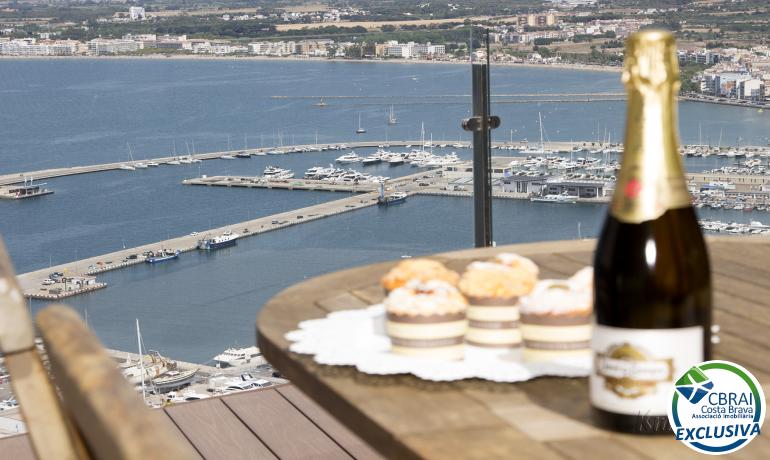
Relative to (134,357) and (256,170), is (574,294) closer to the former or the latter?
(134,357)

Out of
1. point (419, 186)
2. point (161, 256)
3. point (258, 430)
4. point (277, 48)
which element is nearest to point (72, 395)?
point (258, 430)

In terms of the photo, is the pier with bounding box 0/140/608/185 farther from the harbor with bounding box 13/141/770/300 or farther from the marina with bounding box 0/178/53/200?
the marina with bounding box 0/178/53/200

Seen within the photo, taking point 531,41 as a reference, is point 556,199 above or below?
below

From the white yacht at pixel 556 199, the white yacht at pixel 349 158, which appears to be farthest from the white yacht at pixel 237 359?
the white yacht at pixel 349 158

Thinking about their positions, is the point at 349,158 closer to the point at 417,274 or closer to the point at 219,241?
the point at 219,241

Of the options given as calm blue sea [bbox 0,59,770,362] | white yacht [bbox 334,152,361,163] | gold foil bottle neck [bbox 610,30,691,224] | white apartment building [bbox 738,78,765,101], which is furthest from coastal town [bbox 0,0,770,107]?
gold foil bottle neck [bbox 610,30,691,224]

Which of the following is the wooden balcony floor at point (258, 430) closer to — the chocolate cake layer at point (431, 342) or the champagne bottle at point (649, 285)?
the chocolate cake layer at point (431, 342)
